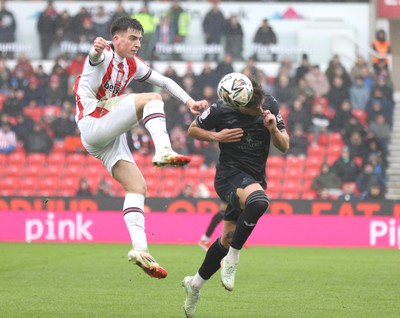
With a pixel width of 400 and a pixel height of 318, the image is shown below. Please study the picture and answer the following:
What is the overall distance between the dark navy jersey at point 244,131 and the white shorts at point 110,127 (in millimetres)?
849

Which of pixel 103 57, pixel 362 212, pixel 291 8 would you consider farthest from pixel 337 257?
pixel 291 8

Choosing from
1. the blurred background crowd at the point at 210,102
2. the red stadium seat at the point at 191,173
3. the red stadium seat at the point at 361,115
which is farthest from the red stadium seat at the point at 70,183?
the red stadium seat at the point at 361,115

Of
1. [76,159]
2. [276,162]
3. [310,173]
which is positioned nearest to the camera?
[310,173]

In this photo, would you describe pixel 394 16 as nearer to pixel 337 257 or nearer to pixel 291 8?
pixel 291 8

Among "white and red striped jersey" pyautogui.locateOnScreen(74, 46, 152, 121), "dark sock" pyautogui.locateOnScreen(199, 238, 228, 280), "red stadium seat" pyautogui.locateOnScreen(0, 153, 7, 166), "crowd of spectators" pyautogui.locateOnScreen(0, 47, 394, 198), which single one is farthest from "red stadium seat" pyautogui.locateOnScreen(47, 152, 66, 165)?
"dark sock" pyautogui.locateOnScreen(199, 238, 228, 280)

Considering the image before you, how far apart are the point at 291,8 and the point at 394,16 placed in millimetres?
3032

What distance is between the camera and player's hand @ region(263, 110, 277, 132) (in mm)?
9039

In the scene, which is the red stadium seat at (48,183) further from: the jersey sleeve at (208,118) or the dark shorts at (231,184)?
the jersey sleeve at (208,118)

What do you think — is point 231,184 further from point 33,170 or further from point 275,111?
point 33,170

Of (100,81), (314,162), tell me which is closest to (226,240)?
(100,81)

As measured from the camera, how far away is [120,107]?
9.04 meters

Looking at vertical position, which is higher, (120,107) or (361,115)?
(120,107)

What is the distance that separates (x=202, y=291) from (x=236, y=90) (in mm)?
3197

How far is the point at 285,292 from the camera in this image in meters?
11.1
